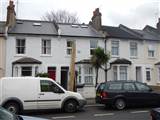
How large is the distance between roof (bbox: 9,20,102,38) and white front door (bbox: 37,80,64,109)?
1353 centimetres

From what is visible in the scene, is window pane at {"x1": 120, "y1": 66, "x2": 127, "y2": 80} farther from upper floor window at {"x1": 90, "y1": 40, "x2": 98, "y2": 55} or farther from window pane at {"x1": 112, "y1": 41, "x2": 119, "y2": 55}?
upper floor window at {"x1": 90, "y1": 40, "x2": 98, "y2": 55}

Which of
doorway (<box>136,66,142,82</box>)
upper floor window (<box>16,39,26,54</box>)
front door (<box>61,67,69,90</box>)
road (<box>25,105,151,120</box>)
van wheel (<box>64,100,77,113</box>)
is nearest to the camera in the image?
road (<box>25,105,151,120</box>)

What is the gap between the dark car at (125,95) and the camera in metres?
16.9

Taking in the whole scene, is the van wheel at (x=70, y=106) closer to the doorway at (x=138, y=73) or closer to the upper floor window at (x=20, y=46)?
the upper floor window at (x=20, y=46)

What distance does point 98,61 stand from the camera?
1101 inches

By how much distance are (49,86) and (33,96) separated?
3.39ft

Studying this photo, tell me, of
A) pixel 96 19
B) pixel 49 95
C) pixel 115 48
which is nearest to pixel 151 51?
pixel 115 48

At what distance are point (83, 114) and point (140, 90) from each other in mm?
4272

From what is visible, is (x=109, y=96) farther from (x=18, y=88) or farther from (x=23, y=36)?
(x=23, y=36)

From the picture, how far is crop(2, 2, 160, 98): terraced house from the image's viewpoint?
27688 mm

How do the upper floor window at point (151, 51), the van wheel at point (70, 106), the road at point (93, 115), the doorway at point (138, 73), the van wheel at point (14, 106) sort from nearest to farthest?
the road at point (93, 115), the van wheel at point (14, 106), the van wheel at point (70, 106), the doorway at point (138, 73), the upper floor window at point (151, 51)

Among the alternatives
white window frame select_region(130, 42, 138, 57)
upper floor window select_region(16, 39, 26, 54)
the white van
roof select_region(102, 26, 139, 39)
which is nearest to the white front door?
the white van

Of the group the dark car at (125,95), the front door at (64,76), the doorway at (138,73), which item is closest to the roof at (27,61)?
the front door at (64,76)

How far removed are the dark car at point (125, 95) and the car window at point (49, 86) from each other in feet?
9.45
